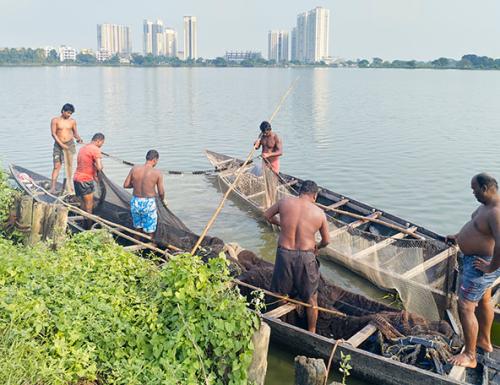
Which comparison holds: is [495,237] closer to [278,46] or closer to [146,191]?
[146,191]

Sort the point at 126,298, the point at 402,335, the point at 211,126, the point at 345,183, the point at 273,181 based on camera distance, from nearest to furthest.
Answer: the point at 126,298
the point at 402,335
the point at 273,181
the point at 345,183
the point at 211,126

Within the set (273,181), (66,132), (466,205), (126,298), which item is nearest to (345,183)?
(466,205)

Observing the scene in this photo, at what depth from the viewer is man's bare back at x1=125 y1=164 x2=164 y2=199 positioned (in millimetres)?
7598

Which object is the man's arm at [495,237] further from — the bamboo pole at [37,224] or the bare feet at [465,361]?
the bamboo pole at [37,224]

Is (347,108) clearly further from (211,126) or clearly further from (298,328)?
(298,328)

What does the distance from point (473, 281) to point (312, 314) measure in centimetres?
178

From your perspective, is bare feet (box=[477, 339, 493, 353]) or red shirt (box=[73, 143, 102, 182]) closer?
bare feet (box=[477, 339, 493, 353])

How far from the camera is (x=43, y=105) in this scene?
1293 inches

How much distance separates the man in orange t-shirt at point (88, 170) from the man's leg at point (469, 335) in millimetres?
6058

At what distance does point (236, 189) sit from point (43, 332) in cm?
801

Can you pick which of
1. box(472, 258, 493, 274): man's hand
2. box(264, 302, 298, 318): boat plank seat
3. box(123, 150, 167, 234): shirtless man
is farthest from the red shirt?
box(472, 258, 493, 274): man's hand

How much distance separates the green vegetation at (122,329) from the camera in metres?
4.01

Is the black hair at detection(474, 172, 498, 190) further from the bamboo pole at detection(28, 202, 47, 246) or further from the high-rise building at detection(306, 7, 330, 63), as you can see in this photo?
the high-rise building at detection(306, 7, 330, 63)

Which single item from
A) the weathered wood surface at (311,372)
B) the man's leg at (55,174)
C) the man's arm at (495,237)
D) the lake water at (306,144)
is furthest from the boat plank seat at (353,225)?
the man's leg at (55,174)
